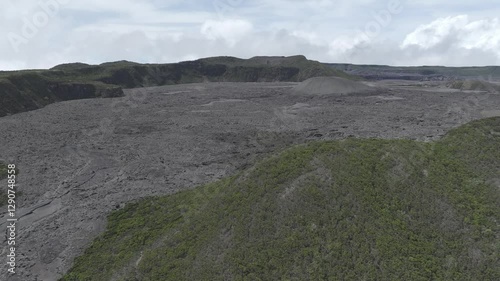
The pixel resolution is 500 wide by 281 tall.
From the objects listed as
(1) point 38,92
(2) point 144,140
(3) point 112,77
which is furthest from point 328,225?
(3) point 112,77

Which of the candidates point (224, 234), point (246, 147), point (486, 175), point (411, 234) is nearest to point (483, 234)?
point (411, 234)

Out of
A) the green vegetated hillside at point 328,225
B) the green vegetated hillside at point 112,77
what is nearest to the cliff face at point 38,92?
the green vegetated hillside at point 112,77

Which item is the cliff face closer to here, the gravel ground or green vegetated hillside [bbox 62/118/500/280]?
the gravel ground

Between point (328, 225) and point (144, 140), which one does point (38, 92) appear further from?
point (328, 225)

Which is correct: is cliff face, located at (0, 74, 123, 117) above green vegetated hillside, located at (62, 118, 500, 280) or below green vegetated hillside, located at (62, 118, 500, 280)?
above

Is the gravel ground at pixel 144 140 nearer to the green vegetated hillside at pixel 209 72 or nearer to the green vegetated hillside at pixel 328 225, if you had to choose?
the green vegetated hillside at pixel 328 225

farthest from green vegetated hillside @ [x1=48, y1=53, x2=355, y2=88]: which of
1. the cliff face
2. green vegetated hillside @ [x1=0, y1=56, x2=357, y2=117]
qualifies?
the cliff face

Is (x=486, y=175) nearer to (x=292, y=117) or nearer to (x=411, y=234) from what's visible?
(x=411, y=234)
